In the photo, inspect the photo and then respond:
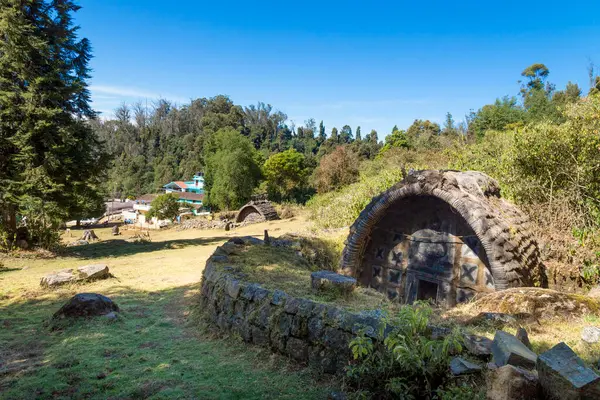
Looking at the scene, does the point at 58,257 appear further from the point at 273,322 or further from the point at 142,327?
the point at 273,322

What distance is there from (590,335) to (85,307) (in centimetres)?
729

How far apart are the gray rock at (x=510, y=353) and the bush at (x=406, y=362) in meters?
0.29

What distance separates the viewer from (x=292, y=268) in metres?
6.89

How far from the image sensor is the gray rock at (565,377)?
222 centimetres

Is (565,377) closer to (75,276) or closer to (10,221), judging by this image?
(75,276)

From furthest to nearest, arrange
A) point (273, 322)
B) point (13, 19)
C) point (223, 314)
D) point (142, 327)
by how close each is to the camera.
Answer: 1. point (13, 19)
2. point (142, 327)
3. point (223, 314)
4. point (273, 322)

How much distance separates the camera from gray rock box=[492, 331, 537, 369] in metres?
2.72

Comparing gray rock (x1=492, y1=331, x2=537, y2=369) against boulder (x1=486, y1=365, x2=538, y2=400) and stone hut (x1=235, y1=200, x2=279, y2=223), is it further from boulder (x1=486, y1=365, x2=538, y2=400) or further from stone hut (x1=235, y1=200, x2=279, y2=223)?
stone hut (x1=235, y1=200, x2=279, y2=223)

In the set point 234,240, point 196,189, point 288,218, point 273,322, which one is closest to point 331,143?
point 196,189

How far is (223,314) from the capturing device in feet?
18.1

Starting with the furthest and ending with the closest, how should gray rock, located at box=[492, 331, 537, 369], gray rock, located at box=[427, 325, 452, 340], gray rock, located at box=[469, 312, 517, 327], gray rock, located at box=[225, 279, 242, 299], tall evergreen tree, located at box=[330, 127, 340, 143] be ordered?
tall evergreen tree, located at box=[330, 127, 340, 143] < gray rock, located at box=[225, 279, 242, 299] < gray rock, located at box=[469, 312, 517, 327] < gray rock, located at box=[427, 325, 452, 340] < gray rock, located at box=[492, 331, 537, 369]

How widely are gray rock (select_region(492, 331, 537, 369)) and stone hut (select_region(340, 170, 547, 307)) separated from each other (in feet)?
9.87

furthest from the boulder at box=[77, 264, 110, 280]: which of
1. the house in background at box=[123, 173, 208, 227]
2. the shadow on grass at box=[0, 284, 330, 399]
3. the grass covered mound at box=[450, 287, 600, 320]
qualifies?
the house in background at box=[123, 173, 208, 227]

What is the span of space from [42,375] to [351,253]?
5.69m
